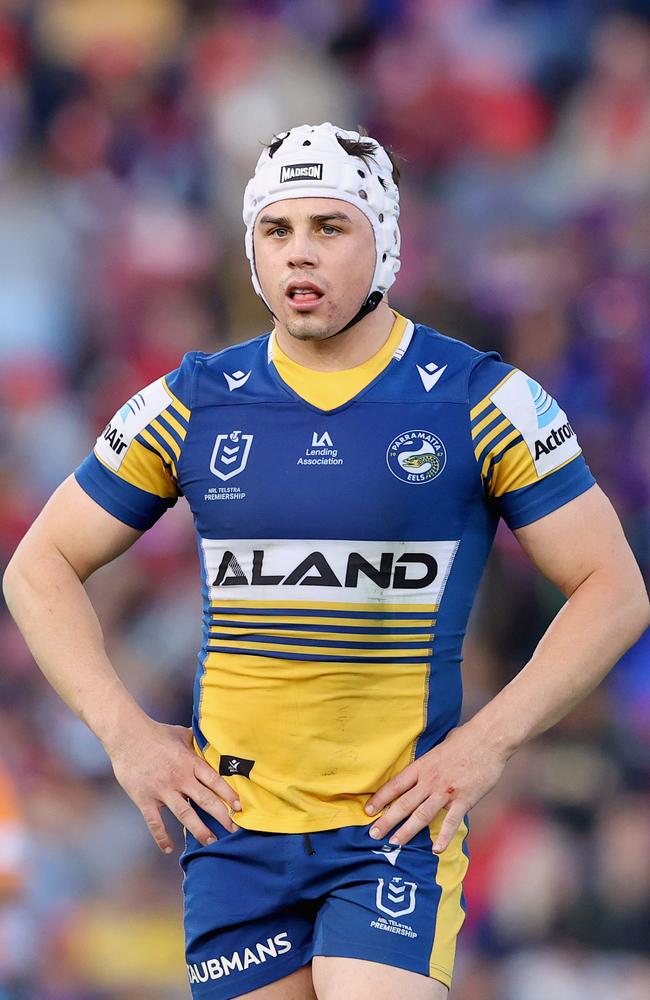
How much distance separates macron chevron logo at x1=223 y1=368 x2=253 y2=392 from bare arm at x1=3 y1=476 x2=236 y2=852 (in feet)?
1.47

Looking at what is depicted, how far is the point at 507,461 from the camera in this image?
11.6ft

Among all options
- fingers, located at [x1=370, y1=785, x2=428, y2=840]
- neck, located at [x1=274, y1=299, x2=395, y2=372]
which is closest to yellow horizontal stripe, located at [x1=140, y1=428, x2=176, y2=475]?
neck, located at [x1=274, y1=299, x2=395, y2=372]

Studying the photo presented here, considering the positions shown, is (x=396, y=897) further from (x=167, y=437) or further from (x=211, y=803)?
(x=167, y=437)

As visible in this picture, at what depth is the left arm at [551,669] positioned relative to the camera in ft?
11.1

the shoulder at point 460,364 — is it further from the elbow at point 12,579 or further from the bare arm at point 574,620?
the elbow at point 12,579

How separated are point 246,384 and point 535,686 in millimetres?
1034

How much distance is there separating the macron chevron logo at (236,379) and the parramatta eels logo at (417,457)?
437 millimetres

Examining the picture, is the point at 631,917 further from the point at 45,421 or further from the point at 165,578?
the point at 45,421

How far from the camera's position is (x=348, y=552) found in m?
3.52

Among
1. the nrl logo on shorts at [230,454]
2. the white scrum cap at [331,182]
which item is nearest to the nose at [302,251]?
the white scrum cap at [331,182]

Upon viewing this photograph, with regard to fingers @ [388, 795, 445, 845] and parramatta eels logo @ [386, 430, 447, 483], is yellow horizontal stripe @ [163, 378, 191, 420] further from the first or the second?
fingers @ [388, 795, 445, 845]

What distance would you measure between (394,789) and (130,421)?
3.68 ft

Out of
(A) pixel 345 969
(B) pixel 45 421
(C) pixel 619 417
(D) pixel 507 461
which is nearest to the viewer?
(A) pixel 345 969

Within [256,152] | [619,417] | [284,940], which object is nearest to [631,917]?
[619,417]
